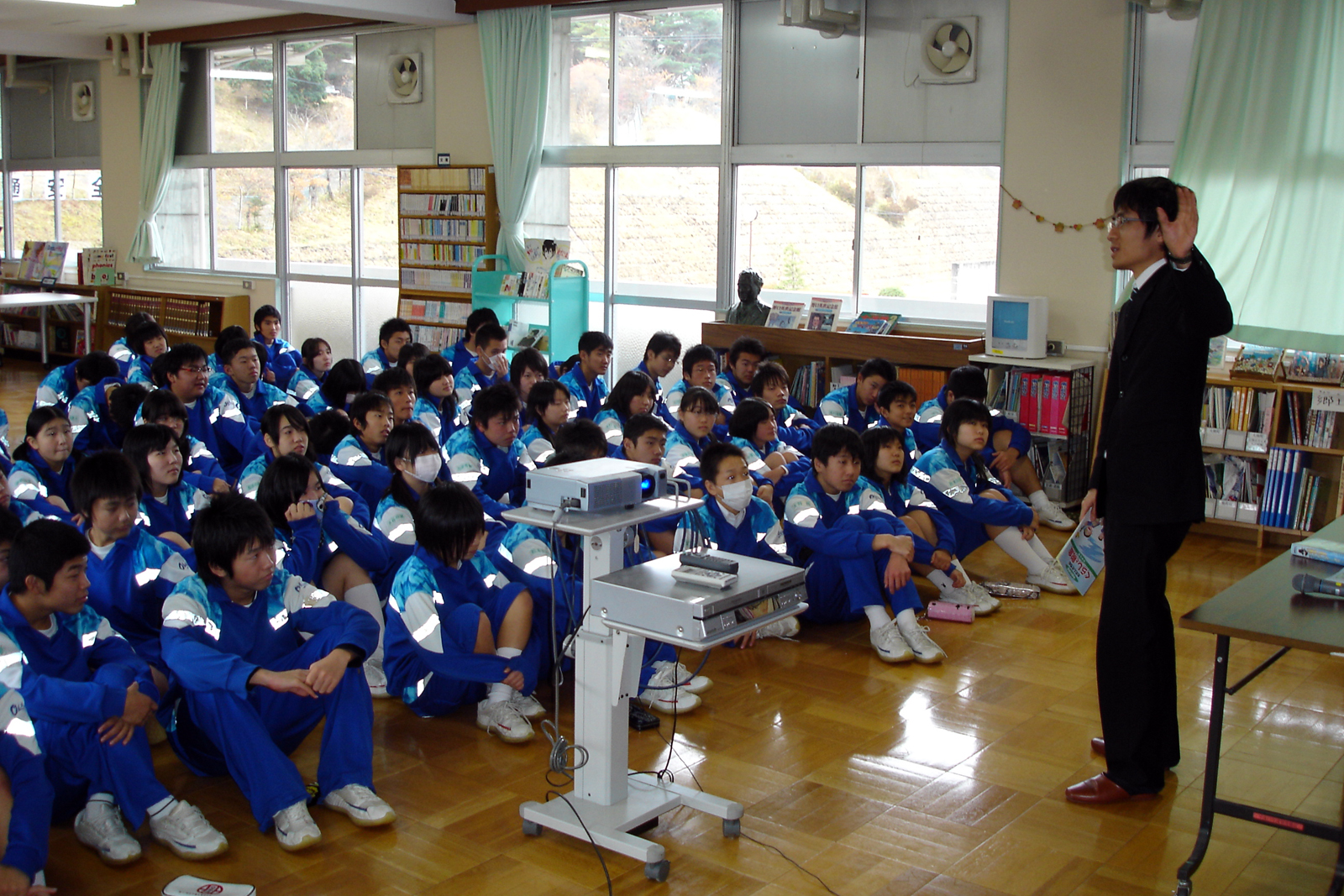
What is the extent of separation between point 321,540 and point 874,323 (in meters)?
4.43

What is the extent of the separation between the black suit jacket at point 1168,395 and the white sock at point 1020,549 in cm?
213

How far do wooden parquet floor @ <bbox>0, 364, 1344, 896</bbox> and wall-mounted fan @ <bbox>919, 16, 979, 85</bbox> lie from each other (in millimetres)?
4040

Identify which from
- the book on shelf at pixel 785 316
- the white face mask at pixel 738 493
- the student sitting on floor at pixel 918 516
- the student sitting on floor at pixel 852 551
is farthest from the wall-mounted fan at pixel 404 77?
the white face mask at pixel 738 493

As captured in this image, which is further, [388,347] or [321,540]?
[388,347]

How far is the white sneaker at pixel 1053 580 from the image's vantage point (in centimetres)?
512

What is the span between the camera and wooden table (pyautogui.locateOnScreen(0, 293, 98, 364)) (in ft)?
36.2

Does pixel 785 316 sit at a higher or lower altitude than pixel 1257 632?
higher

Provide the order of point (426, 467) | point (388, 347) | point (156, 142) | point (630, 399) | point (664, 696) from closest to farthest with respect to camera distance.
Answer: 1. point (664, 696)
2. point (426, 467)
3. point (630, 399)
4. point (388, 347)
5. point (156, 142)

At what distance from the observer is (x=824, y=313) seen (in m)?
7.57

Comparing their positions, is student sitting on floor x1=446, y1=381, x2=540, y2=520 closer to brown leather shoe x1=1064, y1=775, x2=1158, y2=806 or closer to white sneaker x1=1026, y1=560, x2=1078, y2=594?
white sneaker x1=1026, y1=560, x2=1078, y2=594

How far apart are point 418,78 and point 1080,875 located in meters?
8.67

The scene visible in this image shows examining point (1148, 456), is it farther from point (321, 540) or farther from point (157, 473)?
point (157, 473)

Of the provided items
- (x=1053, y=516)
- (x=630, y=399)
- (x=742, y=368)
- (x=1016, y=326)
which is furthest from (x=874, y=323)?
(x=630, y=399)

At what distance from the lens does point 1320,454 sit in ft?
19.4
